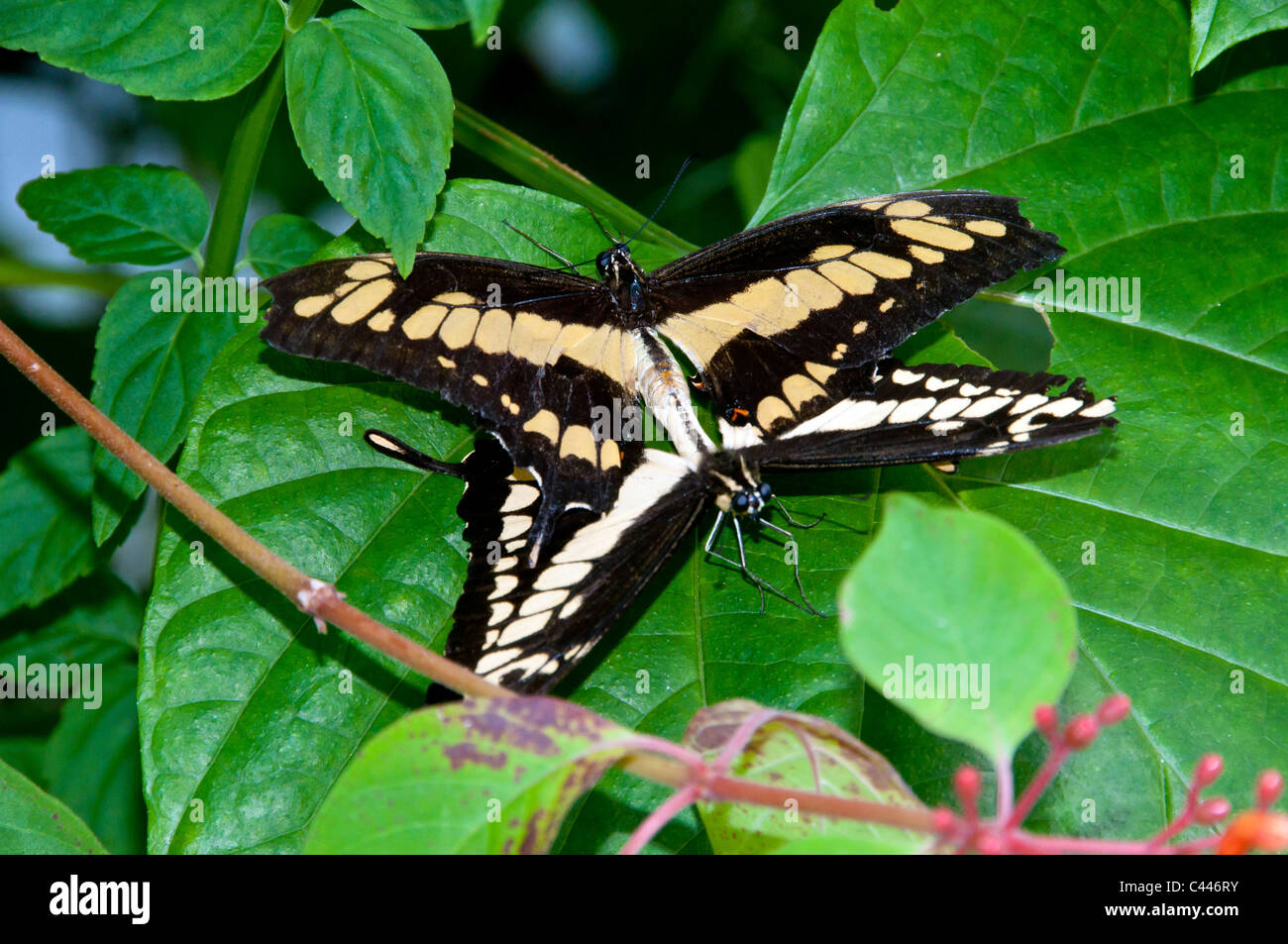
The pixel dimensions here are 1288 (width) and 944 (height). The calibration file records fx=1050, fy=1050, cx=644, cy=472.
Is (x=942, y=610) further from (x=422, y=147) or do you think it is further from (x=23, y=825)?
(x=23, y=825)

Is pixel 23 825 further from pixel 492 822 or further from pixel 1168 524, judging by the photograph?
pixel 1168 524

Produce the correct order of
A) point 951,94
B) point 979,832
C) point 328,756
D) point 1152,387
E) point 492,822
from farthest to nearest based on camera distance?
point 951,94 < point 1152,387 < point 328,756 < point 492,822 < point 979,832

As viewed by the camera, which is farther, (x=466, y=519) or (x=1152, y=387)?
(x=1152, y=387)

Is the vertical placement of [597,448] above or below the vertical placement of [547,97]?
below

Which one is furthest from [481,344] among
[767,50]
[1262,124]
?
[767,50]

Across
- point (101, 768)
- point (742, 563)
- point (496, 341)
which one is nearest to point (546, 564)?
point (742, 563)

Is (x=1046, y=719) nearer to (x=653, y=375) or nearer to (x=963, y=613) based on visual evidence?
(x=963, y=613)

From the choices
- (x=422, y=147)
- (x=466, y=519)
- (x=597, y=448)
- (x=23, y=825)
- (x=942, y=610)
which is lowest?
(x=23, y=825)

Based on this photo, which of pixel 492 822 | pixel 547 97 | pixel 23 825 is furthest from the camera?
pixel 547 97
